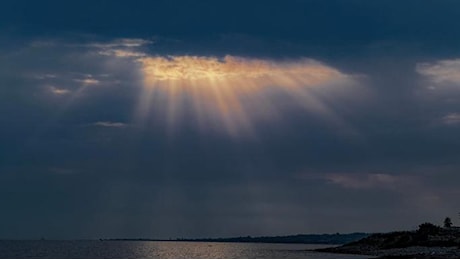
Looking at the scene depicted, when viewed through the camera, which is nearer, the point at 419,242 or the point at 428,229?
the point at 419,242

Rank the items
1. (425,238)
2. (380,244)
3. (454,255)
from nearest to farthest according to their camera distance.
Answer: (454,255) → (425,238) → (380,244)

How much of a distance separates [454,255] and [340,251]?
7875cm

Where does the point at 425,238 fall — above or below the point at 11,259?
above

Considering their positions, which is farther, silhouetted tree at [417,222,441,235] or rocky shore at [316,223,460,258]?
silhouetted tree at [417,222,441,235]

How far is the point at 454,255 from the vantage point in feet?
309

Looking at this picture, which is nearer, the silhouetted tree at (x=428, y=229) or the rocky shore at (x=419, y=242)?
the rocky shore at (x=419, y=242)

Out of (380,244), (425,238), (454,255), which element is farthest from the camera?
(380,244)

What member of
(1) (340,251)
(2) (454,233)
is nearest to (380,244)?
(1) (340,251)

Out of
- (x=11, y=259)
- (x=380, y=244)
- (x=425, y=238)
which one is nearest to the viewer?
(x=11, y=259)

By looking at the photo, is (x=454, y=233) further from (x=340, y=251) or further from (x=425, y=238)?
(x=340, y=251)

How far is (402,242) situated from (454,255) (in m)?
52.8

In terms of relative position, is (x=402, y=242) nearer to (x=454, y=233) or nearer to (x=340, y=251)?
(x=454, y=233)

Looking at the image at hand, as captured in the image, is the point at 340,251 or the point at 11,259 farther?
the point at 340,251

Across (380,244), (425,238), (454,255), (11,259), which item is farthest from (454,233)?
(11,259)
